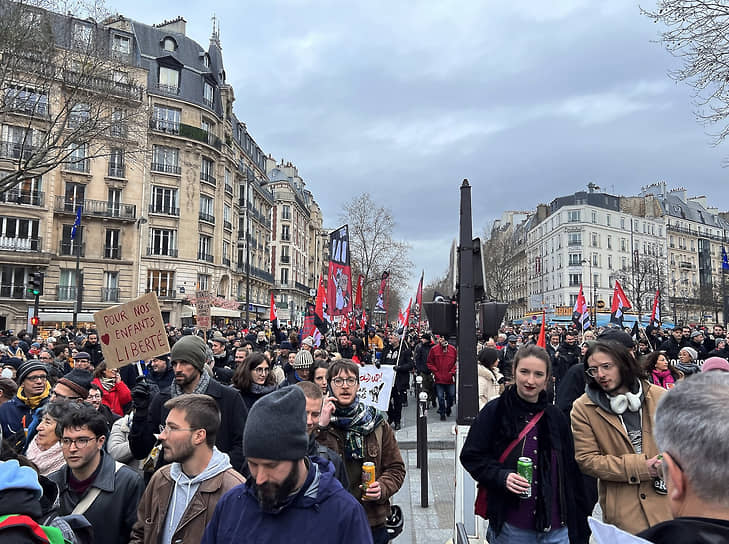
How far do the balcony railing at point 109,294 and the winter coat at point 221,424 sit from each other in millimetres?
37529

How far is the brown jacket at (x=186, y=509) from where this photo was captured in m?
2.52

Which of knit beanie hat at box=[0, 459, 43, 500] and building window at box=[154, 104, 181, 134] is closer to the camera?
knit beanie hat at box=[0, 459, 43, 500]

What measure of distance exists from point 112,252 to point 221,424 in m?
39.0

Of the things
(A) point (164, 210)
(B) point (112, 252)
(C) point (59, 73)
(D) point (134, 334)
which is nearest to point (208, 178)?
(A) point (164, 210)

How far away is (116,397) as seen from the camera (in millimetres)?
5809

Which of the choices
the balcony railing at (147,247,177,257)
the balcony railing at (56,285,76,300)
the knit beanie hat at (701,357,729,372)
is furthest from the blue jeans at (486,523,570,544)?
the balcony railing at (147,247,177,257)

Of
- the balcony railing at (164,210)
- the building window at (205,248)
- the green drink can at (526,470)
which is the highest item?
the balcony railing at (164,210)

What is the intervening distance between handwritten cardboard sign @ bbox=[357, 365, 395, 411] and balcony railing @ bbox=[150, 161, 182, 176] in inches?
1488

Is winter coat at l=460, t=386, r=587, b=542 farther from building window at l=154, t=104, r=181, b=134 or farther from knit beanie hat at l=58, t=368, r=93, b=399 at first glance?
building window at l=154, t=104, r=181, b=134

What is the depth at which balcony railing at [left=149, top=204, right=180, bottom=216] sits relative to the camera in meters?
40.4

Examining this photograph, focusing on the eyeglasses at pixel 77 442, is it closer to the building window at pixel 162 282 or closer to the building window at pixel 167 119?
Result: the building window at pixel 162 282

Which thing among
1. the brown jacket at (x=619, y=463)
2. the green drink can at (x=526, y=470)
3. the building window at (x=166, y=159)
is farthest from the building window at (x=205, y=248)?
the green drink can at (x=526, y=470)

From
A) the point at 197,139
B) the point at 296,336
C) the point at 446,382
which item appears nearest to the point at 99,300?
the point at 197,139

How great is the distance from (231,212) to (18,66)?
34.3 meters
